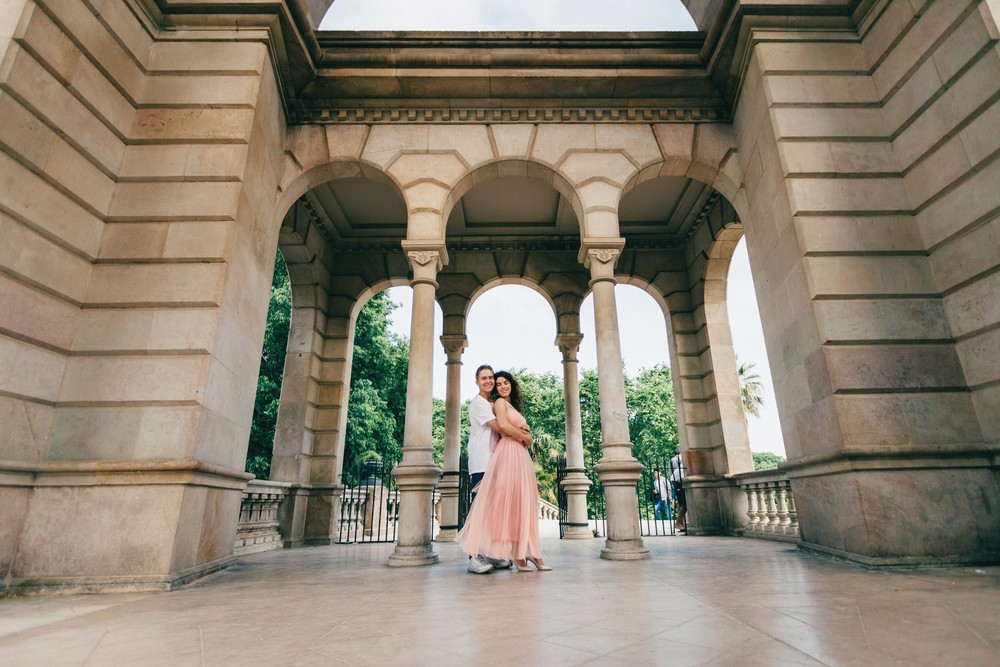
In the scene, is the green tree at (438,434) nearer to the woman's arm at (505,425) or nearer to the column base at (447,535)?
the column base at (447,535)

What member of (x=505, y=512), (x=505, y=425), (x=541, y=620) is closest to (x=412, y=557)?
(x=505, y=512)

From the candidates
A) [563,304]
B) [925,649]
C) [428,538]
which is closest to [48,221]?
[428,538]

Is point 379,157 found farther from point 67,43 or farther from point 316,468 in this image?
point 316,468

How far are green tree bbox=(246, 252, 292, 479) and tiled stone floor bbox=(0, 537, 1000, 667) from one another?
15.4 m

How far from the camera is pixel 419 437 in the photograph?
7039 mm

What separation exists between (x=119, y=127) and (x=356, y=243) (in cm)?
614

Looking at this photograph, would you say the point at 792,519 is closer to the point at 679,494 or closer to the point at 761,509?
the point at 761,509

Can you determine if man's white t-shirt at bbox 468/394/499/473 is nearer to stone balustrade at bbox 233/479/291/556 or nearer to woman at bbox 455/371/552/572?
woman at bbox 455/371/552/572

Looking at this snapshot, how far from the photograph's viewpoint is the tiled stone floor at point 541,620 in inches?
101

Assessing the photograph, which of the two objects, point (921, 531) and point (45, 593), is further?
point (921, 531)

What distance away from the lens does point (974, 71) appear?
17.8ft

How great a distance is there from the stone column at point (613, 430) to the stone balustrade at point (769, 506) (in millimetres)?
3284

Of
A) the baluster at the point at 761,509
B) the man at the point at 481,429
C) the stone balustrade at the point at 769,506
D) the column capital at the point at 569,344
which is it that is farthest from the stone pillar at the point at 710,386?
the man at the point at 481,429

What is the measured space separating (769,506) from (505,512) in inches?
244
